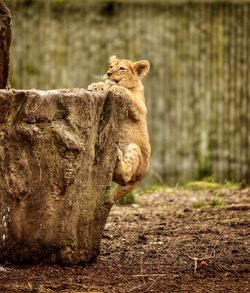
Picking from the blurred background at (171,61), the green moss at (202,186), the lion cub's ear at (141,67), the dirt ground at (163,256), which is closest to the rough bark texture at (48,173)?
the dirt ground at (163,256)

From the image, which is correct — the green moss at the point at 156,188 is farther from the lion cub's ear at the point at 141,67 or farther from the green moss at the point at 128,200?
the lion cub's ear at the point at 141,67

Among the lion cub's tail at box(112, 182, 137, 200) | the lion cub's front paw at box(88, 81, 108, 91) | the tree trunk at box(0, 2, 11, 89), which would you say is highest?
the tree trunk at box(0, 2, 11, 89)

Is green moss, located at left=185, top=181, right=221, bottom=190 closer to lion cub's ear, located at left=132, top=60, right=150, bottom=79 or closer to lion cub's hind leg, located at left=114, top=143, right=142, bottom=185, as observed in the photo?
lion cub's ear, located at left=132, top=60, right=150, bottom=79

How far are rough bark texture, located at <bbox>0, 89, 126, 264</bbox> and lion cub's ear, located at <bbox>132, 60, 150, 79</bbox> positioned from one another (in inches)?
72.7

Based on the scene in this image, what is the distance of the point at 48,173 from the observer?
628 centimetres

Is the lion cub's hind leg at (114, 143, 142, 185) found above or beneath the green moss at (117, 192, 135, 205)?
above

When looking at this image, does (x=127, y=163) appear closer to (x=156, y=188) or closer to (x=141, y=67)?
(x=141, y=67)

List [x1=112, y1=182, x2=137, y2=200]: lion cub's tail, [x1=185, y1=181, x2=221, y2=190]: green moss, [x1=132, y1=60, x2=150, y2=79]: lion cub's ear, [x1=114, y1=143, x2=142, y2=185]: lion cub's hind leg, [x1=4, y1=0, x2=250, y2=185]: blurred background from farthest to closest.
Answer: [x1=4, y1=0, x2=250, y2=185]: blurred background, [x1=185, y1=181, x2=221, y2=190]: green moss, [x1=132, y1=60, x2=150, y2=79]: lion cub's ear, [x1=112, y1=182, x2=137, y2=200]: lion cub's tail, [x1=114, y1=143, x2=142, y2=185]: lion cub's hind leg

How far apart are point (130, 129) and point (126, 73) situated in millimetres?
701

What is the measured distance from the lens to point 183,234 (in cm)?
833

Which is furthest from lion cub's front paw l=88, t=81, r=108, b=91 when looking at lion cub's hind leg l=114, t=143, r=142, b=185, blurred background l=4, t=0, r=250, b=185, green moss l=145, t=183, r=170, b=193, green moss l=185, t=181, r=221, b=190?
blurred background l=4, t=0, r=250, b=185

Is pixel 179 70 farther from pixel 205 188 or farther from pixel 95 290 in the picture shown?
pixel 95 290

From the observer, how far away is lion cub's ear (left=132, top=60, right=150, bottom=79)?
8453 millimetres

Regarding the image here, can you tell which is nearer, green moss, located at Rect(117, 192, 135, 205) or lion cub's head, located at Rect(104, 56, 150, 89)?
lion cub's head, located at Rect(104, 56, 150, 89)
